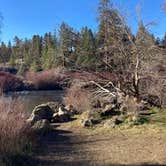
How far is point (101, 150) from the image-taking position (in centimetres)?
679

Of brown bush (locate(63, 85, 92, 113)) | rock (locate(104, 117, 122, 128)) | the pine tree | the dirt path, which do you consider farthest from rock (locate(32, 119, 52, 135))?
the pine tree

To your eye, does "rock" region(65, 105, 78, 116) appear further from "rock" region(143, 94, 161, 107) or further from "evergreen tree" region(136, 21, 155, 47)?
"evergreen tree" region(136, 21, 155, 47)

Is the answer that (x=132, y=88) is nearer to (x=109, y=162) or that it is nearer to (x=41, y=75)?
(x=109, y=162)

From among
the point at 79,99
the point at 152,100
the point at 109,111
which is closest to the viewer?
the point at 109,111

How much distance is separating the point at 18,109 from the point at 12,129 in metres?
1.45

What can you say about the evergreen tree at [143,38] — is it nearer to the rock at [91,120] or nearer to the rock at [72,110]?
the rock at [91,120]

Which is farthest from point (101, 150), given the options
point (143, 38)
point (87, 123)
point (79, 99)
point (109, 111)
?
point (143, 38)

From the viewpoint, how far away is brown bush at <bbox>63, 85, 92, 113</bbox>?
42.8ft

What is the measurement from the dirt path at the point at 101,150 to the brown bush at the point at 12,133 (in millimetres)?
438

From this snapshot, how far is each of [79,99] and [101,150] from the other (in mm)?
6710

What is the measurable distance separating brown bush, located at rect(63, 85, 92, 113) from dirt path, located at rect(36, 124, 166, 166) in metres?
4.25

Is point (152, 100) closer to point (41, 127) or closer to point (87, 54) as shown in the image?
point (87, 54)

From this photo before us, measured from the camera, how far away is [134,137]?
781 centimetres

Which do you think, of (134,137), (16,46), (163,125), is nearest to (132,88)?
(163,125)
